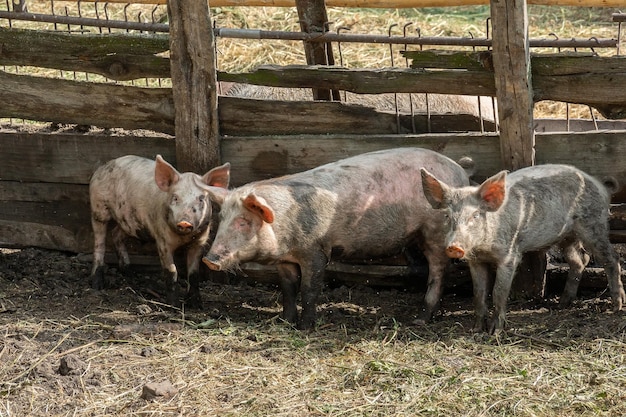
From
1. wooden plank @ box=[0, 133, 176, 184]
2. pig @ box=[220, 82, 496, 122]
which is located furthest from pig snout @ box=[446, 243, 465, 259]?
pig @ box=[220, 82, 496, 122]

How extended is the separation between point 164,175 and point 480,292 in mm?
2268

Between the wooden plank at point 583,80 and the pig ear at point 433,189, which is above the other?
the wooden plank at point 583,80

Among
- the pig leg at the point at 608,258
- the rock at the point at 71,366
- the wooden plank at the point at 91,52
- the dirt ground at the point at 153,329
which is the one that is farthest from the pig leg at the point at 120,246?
the pig leg at the point at 608,258

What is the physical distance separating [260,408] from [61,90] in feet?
11.8

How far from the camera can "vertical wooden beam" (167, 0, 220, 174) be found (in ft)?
23.9

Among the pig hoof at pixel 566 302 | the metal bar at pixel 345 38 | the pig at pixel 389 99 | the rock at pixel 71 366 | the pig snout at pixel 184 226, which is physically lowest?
the pig hoof at pixel 566 302

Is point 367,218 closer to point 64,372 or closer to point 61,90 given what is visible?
point 64,372

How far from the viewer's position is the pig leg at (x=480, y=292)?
21.7ft

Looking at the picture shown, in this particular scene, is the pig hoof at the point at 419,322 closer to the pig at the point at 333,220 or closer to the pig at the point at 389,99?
the pig at the point at 333,220

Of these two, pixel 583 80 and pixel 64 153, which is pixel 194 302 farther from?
pixel 583 80

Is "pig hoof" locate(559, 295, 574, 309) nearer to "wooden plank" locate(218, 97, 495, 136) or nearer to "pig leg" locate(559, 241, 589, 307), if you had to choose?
"pig leg" locate(559, 241, 589, 307)

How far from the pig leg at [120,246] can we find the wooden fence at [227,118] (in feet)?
1.02

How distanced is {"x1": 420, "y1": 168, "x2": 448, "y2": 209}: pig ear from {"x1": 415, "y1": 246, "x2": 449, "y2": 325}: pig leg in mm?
627

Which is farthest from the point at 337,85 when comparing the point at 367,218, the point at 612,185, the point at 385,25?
the point at 385,25
